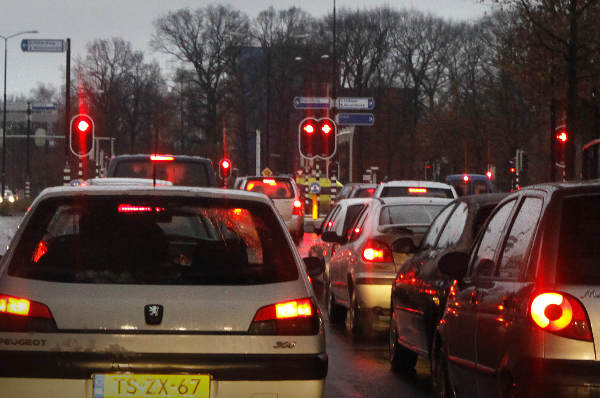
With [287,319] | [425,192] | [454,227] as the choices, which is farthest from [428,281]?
[425,192]

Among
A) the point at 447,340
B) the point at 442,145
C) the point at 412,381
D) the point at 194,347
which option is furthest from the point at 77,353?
the point at 442,145

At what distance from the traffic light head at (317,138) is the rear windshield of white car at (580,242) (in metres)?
31.0

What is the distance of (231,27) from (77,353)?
82309 mm

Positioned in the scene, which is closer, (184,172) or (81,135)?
(184,172)

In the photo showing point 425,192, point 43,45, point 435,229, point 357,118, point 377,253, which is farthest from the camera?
point 357,118

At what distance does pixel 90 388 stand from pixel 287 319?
947 mm

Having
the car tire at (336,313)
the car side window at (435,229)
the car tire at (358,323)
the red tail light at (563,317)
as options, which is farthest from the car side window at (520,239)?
the car tire at (336,313)

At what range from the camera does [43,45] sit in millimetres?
36875

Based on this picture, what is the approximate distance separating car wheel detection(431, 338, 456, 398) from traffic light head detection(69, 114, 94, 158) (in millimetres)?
22124

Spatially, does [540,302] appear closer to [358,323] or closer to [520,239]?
[520,239]

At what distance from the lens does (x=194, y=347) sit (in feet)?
21.2

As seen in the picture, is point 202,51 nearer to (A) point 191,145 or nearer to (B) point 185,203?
(A) point 191,145

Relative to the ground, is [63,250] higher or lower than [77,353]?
higher

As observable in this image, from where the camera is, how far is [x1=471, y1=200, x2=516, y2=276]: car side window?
744 centimetres
